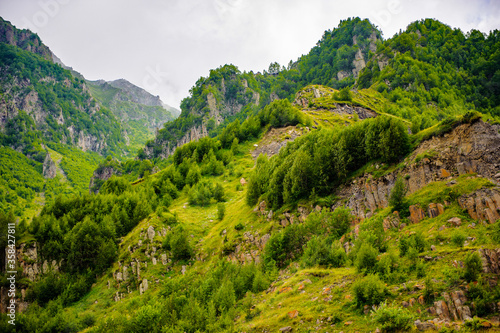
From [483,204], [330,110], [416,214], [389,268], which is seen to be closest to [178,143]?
[330,110]

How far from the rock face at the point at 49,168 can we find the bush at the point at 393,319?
206172 millimetres

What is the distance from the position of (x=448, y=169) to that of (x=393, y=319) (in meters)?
16.8

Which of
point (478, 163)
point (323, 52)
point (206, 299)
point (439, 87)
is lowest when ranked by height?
point (206, 299)

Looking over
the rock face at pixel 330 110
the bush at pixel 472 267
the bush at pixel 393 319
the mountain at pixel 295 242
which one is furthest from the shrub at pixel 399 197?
the rock face at pixel 330 110

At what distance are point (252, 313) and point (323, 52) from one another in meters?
175

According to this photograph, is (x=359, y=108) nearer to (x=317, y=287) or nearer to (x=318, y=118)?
(x=318, y=118)

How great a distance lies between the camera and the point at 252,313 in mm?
17203

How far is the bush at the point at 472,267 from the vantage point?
10.9m

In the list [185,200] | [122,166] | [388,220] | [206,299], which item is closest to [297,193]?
[388,220]

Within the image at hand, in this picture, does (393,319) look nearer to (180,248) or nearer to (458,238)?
(458,238)

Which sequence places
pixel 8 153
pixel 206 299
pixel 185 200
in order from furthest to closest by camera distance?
pixel 8 153 → pixel 185 200 → pixel 206 299

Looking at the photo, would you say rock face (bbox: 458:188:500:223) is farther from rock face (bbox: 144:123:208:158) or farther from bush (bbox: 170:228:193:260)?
rock face (bbox: 144:123:208:158)

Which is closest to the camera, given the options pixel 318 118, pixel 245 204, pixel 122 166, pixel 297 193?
pixel 297 193

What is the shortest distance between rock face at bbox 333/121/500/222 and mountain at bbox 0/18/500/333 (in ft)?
0.33
